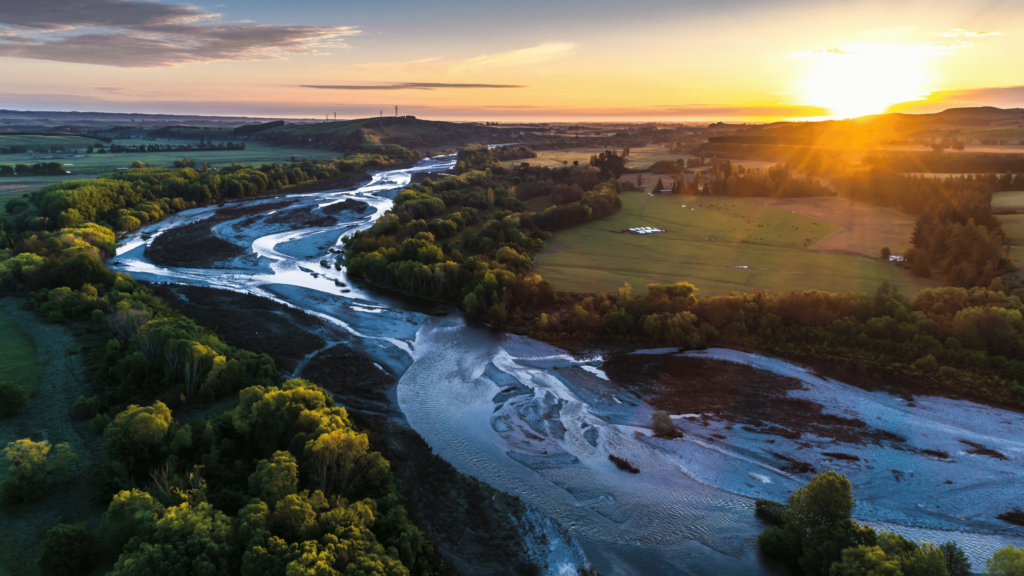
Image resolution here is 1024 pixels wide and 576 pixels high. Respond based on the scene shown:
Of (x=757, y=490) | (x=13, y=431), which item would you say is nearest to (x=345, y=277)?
(x=13, y=431)

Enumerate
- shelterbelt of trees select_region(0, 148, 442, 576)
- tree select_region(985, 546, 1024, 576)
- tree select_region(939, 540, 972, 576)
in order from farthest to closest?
1. tree select_region(939, 540, 972, 576)
2. shelterbelt of trees select_region(0, 148, 442, 576)
3. tree select_region(985, 546, 1024, 576)

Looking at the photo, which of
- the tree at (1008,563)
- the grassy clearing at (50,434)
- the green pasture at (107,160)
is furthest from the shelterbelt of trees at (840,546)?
the green pasture at (107,160)

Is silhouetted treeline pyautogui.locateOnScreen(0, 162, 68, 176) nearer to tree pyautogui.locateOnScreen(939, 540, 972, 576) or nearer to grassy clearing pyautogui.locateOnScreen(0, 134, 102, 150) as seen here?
grassy clearing pyautogui.locateOnScreen(0, 134, 102, 150)

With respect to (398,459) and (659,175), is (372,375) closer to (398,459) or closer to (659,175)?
(398,459)

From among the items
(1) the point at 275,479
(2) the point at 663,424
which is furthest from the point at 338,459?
(2) the point at 663,424

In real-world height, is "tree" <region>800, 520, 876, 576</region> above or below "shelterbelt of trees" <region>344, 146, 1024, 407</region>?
below

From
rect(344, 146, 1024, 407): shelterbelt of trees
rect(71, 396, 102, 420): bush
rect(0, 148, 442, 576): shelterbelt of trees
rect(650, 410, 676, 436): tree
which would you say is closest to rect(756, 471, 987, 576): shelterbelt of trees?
rect(650, 410, 676, 436): tree
